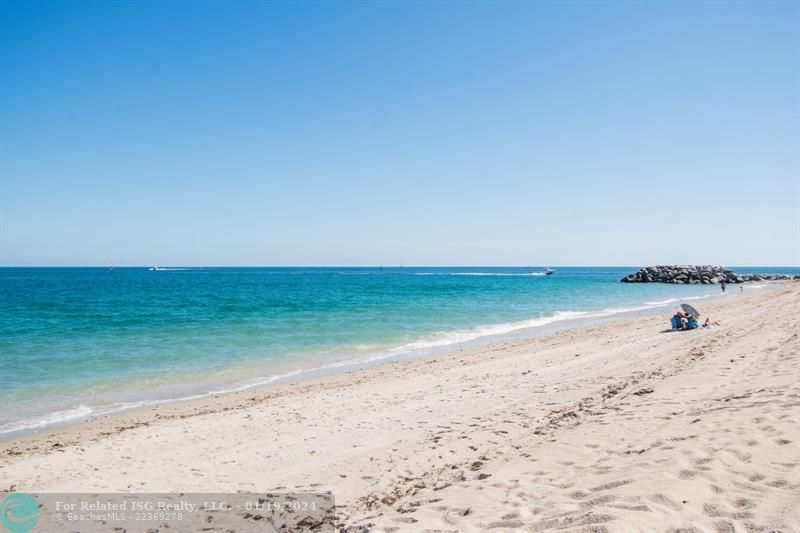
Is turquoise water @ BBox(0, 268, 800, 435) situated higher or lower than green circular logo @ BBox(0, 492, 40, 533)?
lower

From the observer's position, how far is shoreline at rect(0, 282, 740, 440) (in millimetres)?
10000

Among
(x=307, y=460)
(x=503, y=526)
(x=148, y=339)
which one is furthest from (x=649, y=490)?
(x=148, y=339)

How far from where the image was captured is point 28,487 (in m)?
6.45

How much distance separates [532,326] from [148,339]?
59.9 ft

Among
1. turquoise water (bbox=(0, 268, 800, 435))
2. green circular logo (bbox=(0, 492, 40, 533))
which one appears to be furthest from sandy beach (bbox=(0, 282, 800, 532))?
turquoise water (bbox=(0, 268, 800, 435))

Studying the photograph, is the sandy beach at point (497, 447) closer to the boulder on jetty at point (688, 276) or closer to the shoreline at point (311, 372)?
the shoreline at point (311, 372)

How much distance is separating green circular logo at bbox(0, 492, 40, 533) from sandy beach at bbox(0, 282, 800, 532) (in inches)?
13.7

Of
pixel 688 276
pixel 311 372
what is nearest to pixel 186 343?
pixel 311 372

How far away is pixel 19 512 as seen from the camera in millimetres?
5633

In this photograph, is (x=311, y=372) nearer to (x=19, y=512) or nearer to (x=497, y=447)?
(x=497, y=447)

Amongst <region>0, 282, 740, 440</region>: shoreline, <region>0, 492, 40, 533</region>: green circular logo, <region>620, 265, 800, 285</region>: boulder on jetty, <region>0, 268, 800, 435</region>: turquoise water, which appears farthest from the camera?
<region>620, 265, 800, 285</region>: boulder on jetty

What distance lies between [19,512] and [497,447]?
6052 mm

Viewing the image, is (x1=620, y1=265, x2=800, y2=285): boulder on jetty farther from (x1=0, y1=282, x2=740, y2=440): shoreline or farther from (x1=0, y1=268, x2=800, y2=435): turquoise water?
(x1=0, y1=282, x2=740, y2=440): shoreline

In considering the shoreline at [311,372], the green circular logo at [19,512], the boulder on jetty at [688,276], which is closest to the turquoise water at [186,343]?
the shoreline at [311,372]
